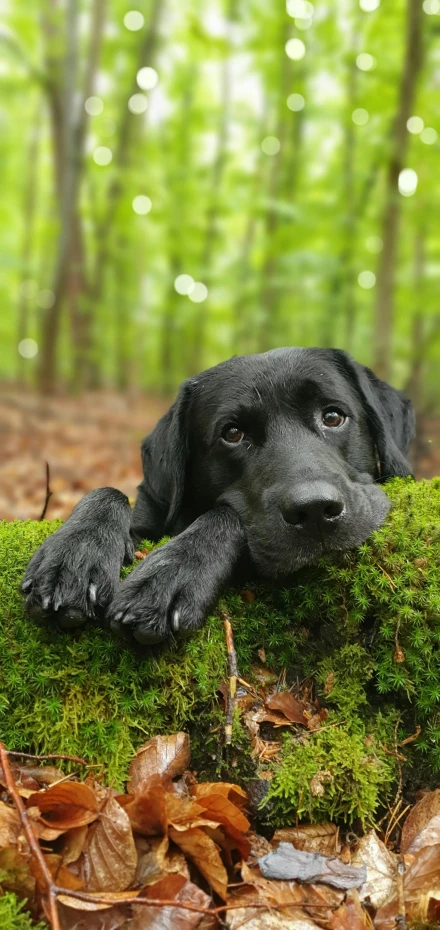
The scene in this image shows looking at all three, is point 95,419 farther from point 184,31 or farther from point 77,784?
point 77,784

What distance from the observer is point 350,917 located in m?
1.80

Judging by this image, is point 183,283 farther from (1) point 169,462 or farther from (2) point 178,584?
(2) point 178,584

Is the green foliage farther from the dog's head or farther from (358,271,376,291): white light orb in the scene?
(358,271,376,291): white light orb

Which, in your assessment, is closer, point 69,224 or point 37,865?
point 37,865

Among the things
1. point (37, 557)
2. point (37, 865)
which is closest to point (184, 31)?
point (37, 557)

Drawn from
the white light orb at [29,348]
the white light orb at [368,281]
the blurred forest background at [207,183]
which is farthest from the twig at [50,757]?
the white light orb at [29,348]

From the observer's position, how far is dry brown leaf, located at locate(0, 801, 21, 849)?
5.98ft

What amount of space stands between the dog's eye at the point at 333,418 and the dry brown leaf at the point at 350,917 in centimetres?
201

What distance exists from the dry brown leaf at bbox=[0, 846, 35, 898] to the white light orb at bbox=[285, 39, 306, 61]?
1483 cm

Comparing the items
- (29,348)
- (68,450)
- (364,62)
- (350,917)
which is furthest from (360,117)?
(29,348)

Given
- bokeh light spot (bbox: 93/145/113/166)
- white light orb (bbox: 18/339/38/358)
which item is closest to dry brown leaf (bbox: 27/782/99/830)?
bokeh light spot (bbox: 93/145/113/166)

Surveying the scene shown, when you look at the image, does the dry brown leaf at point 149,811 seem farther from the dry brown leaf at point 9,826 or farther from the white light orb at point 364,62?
the white light orb at point 364,62

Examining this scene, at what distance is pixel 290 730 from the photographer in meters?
2.32

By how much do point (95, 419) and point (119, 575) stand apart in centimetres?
1266
